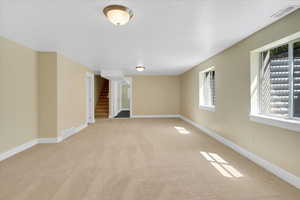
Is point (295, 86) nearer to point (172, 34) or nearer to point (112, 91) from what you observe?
point (172, 34)

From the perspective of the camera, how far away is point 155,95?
27.9 ft

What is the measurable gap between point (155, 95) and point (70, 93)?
4462mm

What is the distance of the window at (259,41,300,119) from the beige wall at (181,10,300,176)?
8.7 inches

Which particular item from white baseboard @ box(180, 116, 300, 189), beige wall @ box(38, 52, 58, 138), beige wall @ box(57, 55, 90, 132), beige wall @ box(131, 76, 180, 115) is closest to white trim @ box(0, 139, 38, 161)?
beige wall @ box(38, 52, 58, 138)

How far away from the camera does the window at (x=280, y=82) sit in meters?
2.30

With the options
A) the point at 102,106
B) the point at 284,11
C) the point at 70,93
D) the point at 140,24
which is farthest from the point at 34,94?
the point at 102,106

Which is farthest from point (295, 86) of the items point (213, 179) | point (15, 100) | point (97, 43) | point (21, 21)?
point (15, 100)

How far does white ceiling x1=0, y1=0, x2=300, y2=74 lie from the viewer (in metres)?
1.92

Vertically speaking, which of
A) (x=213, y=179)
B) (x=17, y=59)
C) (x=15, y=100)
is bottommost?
(x=213, y=179)

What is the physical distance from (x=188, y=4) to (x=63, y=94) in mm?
3705

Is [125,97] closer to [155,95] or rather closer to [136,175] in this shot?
[155,95]

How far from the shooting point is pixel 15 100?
10.7 ft

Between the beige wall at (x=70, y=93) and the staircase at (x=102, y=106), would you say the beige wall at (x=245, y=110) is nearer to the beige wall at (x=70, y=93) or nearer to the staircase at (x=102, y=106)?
the beige wall at (x=70, y=93)

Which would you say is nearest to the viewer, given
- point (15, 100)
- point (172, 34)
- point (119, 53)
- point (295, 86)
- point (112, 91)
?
point (295, 86)
